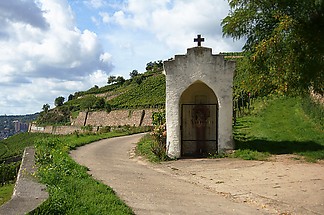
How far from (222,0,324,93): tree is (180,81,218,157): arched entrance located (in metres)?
4.20

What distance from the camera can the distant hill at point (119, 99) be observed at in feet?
217

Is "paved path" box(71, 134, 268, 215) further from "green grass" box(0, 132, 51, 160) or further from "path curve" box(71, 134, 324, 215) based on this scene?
"green grass" box(0, 132, 51, 160)

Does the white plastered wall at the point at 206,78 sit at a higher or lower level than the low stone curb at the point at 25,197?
higher

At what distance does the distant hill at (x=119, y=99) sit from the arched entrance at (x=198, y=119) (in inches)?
1563

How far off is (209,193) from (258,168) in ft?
11.2

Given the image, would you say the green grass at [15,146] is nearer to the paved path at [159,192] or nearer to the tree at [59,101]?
the tree at [59,101]

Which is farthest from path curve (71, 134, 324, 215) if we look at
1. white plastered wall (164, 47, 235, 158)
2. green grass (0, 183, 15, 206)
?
green grass (0, 183, 15, 206)

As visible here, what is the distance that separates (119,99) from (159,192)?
→ 2621 inches

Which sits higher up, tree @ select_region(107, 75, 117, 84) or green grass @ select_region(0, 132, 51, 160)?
tree @ select_region(107, 75, 117, 84)

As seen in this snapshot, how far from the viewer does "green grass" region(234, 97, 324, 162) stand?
1452cm

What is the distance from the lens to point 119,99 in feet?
246

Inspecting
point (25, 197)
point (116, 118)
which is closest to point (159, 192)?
point (25, 197)

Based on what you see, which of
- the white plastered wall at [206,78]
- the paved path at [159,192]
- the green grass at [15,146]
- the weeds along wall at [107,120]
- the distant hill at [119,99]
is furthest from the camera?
the distant hill at [119,99]

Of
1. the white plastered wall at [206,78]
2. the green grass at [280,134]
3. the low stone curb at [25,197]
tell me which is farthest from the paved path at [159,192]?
the green grass at [280,134]
